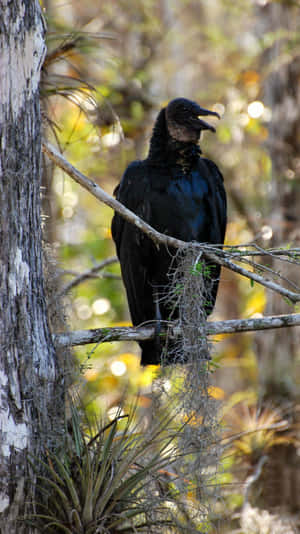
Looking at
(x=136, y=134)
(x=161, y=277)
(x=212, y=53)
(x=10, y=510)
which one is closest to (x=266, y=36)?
(x=136, y=134)

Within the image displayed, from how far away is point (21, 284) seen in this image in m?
1.88

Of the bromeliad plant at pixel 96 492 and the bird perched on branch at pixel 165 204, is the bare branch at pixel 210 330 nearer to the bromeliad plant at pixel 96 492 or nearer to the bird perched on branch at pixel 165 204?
the bromeliad plant at pixel 96 492

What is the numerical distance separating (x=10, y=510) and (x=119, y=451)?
1.26 ft

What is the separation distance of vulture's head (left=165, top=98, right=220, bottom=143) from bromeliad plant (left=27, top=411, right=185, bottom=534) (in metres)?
1.87

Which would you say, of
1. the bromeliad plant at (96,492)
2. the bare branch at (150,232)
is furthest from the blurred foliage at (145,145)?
the bromeliad plant at (96,492)

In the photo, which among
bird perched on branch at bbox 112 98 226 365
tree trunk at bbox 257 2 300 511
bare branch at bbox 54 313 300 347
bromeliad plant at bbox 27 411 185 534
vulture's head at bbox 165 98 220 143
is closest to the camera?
bromeliad plant at bbox 27 411 185 534

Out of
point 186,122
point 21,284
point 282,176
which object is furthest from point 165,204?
point 282,176

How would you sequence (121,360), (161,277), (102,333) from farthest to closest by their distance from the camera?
(121,360)
(161,277)
(102,333)

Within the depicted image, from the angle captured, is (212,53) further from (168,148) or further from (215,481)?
(215,481)

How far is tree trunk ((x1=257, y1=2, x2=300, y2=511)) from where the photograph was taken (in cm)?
466

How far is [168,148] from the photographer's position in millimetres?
3283

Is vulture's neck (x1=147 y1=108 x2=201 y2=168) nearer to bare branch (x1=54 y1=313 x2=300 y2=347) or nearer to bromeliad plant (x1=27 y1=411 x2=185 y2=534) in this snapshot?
bare branch (x1=54 y1=313 x2=300 y2=347)

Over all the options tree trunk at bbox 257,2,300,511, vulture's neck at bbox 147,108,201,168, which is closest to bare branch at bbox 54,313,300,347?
vulture's neck at bbox 147,108,201,168

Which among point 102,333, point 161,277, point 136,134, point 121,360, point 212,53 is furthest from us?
point 212,53
